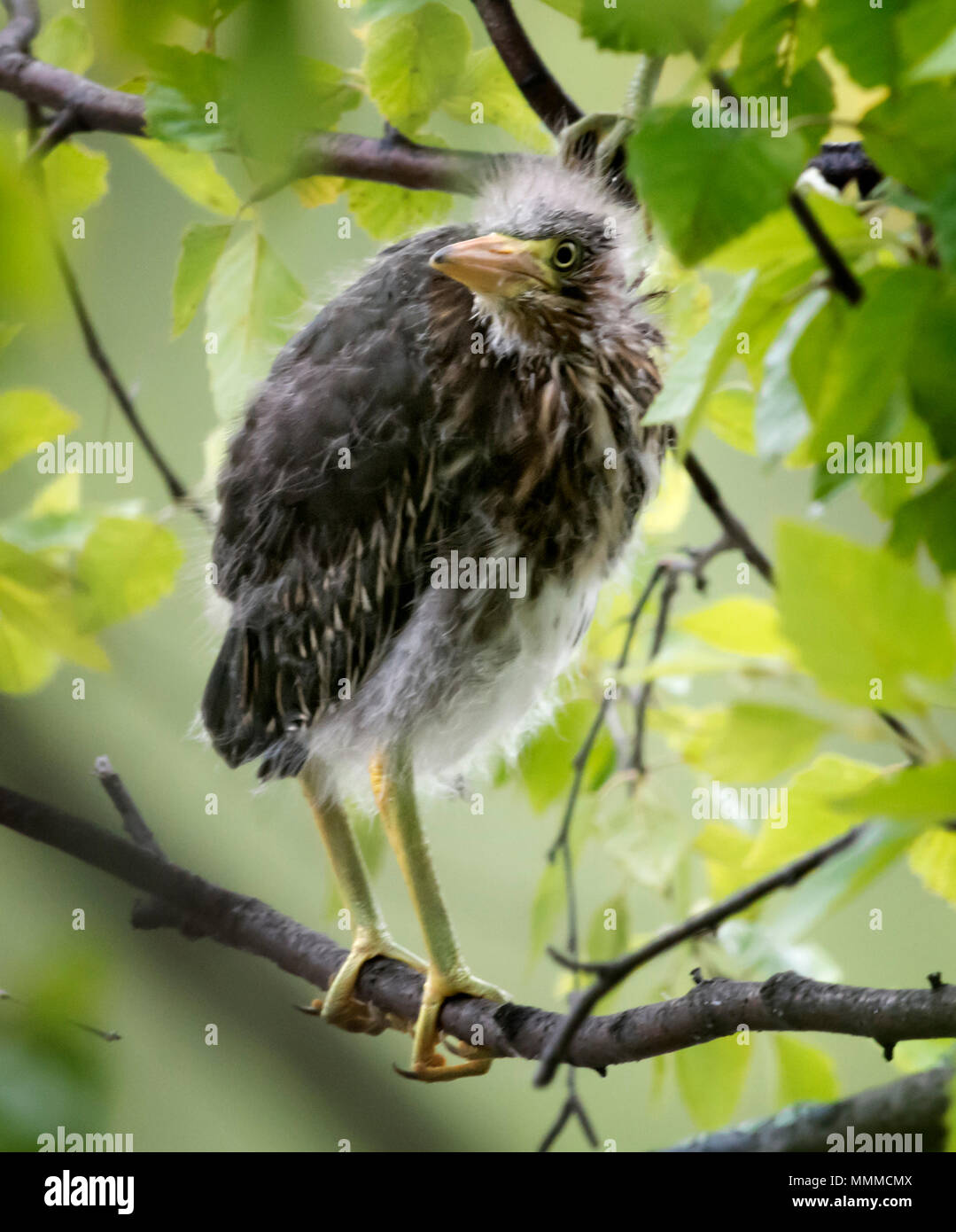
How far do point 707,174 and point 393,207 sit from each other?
531 millimetres

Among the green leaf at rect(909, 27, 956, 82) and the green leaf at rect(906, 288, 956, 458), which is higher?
the green leaf at rect(909, 27, 956, 82)

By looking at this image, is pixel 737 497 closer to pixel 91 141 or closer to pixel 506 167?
pixel 506 167

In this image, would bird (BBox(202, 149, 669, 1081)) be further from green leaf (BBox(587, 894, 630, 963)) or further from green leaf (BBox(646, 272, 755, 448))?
green leaf (BBox(646, 272, 755, 448))

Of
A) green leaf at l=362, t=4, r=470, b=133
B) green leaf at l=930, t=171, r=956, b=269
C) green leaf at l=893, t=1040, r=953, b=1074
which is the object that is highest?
green leaf at l=362, t=4, r=470, b=133

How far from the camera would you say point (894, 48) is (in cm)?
26

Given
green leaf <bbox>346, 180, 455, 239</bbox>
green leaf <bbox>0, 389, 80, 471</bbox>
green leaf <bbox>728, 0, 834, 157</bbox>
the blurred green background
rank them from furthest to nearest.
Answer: green leaf <bbox>346, 180, 455, 239</bbox> → green leaf <bbox>0, 389, 80, 471</bbox> → the blurred green background → green leaf <bbox>728, 0, 834, 157</bbox>

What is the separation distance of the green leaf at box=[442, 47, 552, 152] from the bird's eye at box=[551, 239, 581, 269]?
99 mm

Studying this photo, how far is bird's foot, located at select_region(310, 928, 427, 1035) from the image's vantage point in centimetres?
75
